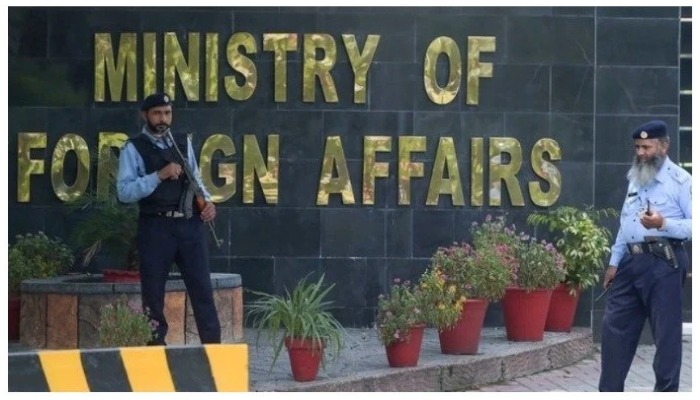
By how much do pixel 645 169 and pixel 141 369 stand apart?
366 centimetres

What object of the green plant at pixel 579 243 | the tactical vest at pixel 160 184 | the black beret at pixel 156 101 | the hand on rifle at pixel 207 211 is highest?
the black beret at pixel 156 101

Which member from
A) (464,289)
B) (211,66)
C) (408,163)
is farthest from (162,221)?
(408,163)

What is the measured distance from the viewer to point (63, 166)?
12719mm

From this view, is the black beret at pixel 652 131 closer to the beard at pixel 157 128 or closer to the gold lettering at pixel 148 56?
the beard at pixel 157 128

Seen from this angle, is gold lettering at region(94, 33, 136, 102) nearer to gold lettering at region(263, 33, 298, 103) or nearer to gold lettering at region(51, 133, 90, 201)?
gold lettering at region(51, 133, 90, 201)

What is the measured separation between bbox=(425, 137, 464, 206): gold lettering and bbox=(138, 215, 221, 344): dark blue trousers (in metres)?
3.09

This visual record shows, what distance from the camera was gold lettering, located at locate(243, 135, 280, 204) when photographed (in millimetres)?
12688

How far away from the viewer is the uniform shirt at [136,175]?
995 cm

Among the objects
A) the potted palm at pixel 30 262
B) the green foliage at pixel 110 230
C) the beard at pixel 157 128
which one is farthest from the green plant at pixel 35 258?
the beard at pixel 157 128

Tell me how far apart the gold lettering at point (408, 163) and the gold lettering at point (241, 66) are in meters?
1.30

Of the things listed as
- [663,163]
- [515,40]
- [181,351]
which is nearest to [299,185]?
[515,40]

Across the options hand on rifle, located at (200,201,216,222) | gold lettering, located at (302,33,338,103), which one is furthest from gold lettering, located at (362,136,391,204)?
hand on rifle, located at (200,201,216,222)
